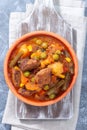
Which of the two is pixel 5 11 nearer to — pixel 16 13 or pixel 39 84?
pixel 16 13

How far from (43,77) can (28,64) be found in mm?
65

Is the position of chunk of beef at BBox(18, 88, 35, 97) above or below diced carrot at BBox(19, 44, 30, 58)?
below

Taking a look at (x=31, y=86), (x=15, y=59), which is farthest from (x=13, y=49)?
(x=31, y=86)

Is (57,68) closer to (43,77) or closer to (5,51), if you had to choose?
(43,77)

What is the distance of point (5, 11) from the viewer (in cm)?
153

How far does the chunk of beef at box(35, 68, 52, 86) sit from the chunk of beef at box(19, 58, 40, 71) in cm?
3

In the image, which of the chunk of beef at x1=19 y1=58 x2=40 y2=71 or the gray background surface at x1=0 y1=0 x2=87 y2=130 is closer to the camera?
the chunk of beef at x1=19 y1=58 x2=40 y2=71

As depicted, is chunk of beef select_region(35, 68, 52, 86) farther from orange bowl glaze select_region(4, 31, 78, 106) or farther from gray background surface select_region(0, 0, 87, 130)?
gray background surface select_region(0, 0, 87, 130)

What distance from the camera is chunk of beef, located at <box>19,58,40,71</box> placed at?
1.30 m

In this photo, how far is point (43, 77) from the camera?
1.29 meters

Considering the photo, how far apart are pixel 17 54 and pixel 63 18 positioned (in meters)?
0.25

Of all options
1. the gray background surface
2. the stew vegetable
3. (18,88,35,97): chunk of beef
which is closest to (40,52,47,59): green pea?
the stew vegetable

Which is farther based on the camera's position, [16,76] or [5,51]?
[5,51]

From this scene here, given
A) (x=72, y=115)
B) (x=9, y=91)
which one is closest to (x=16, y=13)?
(x=9, y=91)
